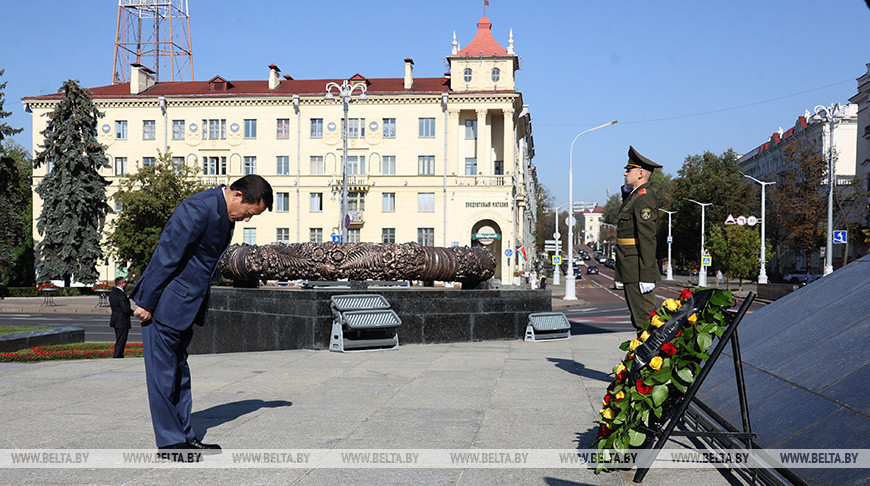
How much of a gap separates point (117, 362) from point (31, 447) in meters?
4.86

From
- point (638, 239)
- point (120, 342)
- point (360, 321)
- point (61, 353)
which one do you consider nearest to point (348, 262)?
point (360, 321)

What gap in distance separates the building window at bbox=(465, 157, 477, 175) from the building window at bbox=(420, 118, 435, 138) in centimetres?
337

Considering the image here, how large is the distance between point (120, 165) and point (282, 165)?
13.0 metres

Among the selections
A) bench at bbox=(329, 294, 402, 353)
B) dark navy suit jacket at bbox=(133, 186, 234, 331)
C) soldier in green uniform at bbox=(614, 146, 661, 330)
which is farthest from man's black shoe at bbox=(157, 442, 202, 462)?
bench at bbox=(329, 294, 402, 353)

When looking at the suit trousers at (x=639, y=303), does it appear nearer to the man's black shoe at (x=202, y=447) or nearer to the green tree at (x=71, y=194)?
the man's black shoe at (x=202, y=447)

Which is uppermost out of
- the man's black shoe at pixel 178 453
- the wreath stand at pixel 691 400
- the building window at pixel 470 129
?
the building window at pixel 470 129

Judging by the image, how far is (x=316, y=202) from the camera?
59.2m

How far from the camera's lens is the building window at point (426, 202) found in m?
58.3

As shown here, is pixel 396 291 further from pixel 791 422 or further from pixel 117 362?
pixel 791 422

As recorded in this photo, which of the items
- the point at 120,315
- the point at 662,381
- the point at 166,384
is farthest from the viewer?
the point at 120,315

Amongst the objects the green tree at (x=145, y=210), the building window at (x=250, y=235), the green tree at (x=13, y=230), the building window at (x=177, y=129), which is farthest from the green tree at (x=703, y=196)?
the green tree at (x=13, y=230)

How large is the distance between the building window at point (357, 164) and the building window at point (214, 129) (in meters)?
10.1

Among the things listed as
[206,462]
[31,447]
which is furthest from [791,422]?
[31,447]

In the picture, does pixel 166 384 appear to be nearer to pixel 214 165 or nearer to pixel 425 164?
pixel 425 164
